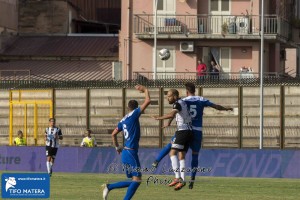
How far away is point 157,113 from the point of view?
→ 5200cm

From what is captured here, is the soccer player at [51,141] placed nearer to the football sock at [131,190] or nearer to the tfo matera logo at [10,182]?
the football sock at [131,190]

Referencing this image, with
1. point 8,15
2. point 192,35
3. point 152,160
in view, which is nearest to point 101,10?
point 8,15

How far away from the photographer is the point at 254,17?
6450 cm

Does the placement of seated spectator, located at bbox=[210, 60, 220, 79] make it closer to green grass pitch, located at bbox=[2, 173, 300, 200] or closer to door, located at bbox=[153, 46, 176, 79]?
door, located at bbox=[153, 46, 176, 79]

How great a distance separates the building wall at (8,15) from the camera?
71812 millimetres

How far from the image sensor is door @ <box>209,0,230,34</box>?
64750 mm

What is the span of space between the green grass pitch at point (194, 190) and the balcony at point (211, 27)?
81.5 feet

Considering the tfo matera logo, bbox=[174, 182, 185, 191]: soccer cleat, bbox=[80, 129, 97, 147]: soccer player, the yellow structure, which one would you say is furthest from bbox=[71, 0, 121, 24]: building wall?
the tfo matera logo

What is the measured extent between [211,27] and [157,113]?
13961 millimetres

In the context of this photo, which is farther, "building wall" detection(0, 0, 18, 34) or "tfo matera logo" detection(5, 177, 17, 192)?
"building wall" detection(0, 0, 18, 34)

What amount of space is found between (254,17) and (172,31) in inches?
171

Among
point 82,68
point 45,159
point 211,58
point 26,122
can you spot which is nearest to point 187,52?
point 211,58

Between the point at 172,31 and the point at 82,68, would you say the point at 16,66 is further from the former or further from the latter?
the point at 172,31

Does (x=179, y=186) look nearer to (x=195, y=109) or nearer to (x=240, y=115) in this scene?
(x=195, y=109)
